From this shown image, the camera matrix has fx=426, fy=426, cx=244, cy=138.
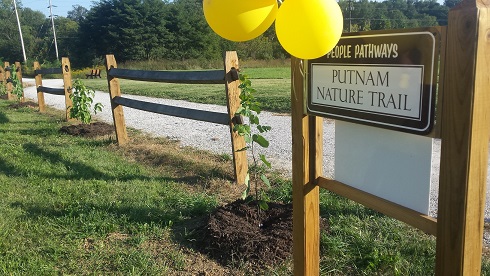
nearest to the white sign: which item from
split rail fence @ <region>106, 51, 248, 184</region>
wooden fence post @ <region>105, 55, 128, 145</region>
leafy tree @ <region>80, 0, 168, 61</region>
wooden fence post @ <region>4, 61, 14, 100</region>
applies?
split rail fence @ <region>106, 51, 248, 184</region>

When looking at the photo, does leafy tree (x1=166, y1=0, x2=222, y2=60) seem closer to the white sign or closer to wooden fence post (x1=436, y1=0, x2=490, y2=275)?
the white sign

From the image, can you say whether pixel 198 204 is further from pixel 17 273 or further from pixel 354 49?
pixel 354 49

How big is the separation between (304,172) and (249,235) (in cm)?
102

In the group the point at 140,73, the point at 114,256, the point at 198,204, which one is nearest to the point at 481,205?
the point at 114,256

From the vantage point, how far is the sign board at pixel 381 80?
1547mm

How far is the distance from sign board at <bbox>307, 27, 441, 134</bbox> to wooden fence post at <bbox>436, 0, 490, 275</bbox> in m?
0.10

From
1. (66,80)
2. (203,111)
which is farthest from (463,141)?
(66,80)

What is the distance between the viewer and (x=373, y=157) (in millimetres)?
1892

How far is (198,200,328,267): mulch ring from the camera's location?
2924 millimetres

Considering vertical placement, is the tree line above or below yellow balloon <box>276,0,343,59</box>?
above

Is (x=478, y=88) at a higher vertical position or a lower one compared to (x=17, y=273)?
higher

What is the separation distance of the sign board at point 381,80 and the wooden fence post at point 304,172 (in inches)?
3.6

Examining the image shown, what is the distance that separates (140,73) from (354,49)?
493cm

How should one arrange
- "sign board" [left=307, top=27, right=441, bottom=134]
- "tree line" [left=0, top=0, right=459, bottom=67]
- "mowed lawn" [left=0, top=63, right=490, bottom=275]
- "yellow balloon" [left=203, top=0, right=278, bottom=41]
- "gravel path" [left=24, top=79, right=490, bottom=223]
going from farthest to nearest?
"tree line" [left=0, top=0, right=459, bottom=67], "gravel path" [left=24, top=79, right=490, bottom=223], "mowed lawn" [left=0, top=63, right=490, bottom=275], "yellow balloon" [left=203, top=0, right=278, bottom=41], "sign board" [left=307, top=27, right=441, bottom=134]
